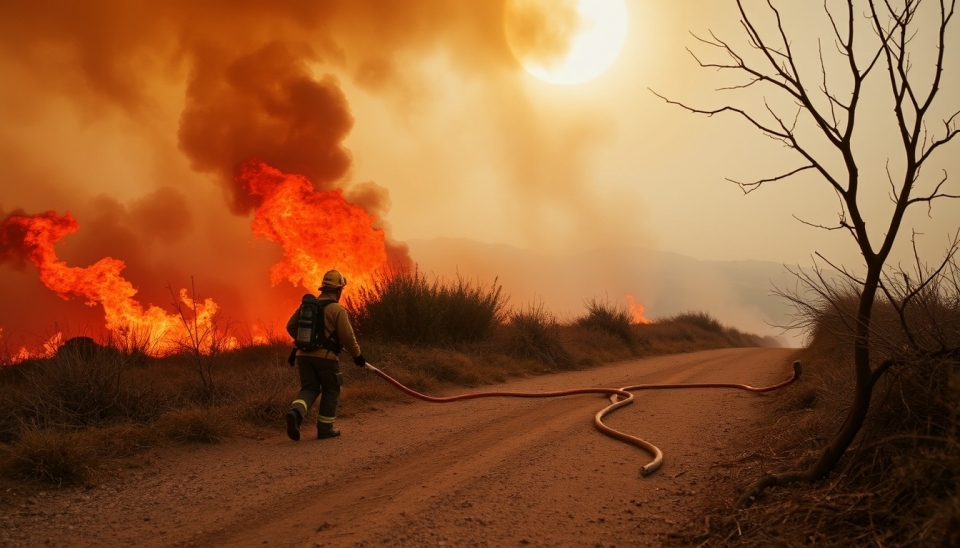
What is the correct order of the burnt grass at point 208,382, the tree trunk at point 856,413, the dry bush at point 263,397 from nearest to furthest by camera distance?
the tree trunk at point 856,413 < the burnt grass at point 208,382 < the dry bush at point 263,397

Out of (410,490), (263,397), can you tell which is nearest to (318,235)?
(263,397)

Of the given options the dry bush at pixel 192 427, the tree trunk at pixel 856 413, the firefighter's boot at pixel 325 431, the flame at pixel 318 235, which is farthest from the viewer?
the flame at pixel 318 235

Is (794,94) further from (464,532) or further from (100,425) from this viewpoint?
(100,425)

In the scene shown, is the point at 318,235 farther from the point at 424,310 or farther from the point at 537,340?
the point at 537,340

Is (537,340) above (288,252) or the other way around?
the other way around

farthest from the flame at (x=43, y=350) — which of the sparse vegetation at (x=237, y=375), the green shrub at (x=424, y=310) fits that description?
the green shrub at (x=424, y=310)

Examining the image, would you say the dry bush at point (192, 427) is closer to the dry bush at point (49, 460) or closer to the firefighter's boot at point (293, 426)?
the firefighter's boot at point (293, 426)

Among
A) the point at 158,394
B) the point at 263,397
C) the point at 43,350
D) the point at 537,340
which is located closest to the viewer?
the point at 158,394

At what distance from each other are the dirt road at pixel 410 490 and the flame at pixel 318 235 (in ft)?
34.9

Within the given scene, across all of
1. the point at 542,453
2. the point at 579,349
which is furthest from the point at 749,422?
the point at 579,349

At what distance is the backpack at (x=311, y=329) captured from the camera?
737 centimetres

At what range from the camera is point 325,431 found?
7211 mm

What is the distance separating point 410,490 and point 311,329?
10.1 ft

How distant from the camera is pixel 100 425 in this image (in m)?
6.95
